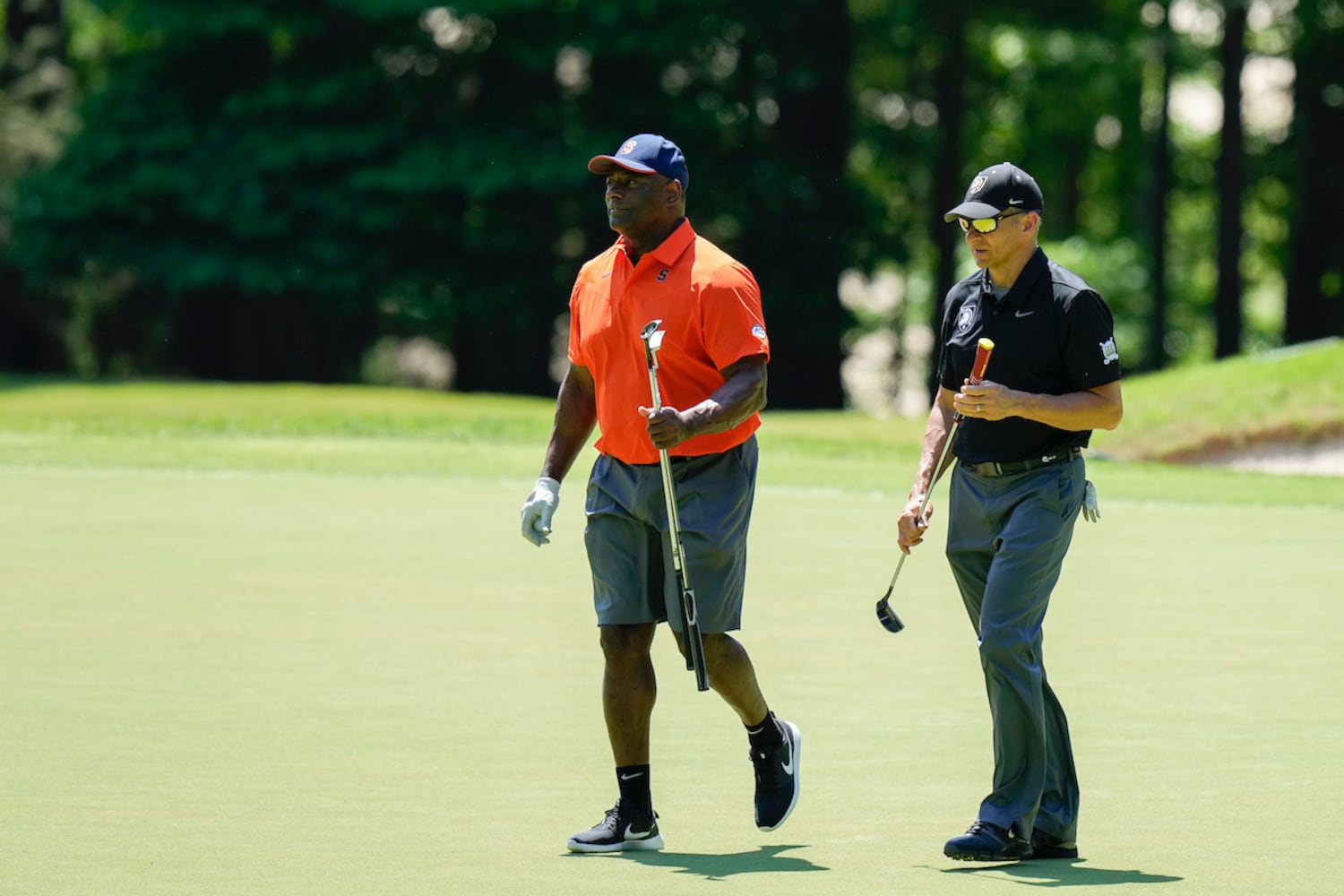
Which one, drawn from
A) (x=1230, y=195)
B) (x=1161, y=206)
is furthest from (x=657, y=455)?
(x=1161, y=206)

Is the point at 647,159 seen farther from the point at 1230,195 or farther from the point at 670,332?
the point at 1230,195

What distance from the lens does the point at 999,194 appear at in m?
6.78

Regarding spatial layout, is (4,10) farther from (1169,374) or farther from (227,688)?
(227,688)

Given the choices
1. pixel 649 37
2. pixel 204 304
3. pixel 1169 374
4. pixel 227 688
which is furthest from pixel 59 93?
pixel 227 688

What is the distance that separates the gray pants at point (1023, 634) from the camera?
6727 mm

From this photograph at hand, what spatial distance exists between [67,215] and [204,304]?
4.82 meters

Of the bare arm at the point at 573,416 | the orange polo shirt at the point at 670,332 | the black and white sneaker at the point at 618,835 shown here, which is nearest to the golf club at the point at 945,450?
the orange polo shirt at the point at 670,332

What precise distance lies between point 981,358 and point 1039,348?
0.20m

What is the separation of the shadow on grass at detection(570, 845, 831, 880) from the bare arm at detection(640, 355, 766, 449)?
1174 mm

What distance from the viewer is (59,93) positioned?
4141 centimetres

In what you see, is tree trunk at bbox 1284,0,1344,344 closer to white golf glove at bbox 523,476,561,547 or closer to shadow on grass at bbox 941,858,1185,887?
white golf glove at bbox 523,476,561,547

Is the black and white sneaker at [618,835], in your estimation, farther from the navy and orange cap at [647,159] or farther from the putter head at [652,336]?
the navy and orange cap at [647,159]

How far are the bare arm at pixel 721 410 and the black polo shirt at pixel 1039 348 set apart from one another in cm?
63

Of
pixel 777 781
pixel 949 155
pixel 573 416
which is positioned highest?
pixel 949 155
